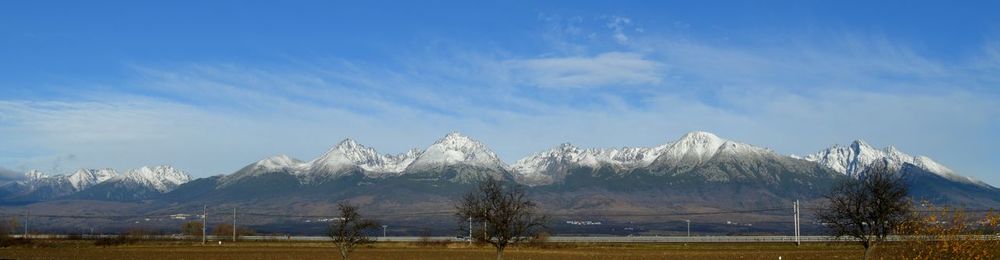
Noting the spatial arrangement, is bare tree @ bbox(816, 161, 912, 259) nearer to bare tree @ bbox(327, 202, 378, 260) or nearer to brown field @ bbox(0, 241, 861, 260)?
brown field @ bbox(0, 241, 861, 260)

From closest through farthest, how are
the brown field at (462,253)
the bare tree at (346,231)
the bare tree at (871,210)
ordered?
the bare tree at (871,210) → the bare tree at (346,231) → the brown field at (462,253)

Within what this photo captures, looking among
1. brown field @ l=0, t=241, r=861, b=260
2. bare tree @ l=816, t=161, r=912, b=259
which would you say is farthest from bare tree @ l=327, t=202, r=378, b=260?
bare tree @ l=816, t=161, r=912, b=259

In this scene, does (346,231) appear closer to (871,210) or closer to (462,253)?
(871,210)

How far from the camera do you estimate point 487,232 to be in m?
55.8

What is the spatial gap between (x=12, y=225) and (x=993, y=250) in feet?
697

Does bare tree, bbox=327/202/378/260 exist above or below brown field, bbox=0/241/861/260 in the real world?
above

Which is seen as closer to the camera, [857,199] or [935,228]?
[935,228]

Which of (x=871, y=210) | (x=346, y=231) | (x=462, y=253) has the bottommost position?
(x=462, y=253)

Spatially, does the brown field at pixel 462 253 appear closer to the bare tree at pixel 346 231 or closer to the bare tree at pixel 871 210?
the bare tree at pixel 346 231

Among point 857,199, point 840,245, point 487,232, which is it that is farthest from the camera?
point 840,245

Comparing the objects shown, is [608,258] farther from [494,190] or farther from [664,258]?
[494,190]

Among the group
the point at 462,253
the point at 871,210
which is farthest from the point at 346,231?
the point at 462,253

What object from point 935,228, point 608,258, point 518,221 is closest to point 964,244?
point 935,228

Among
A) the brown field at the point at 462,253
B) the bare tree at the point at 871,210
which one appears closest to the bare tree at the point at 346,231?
the brown field at the point at 462,253
